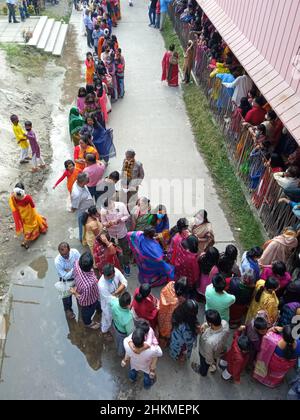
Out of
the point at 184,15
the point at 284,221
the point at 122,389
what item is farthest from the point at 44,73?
the point at 122,389

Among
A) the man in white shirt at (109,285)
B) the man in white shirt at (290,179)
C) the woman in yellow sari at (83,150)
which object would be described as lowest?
the man in white shirt at (109,285)

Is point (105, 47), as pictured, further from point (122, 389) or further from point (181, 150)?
point (122, 389)

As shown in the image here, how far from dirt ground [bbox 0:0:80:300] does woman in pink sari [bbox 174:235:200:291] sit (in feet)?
9.09

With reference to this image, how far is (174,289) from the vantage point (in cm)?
450

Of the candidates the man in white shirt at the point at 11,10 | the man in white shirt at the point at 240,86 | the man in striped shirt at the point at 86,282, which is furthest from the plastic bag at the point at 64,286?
the man in white shirt at the point at 11,10

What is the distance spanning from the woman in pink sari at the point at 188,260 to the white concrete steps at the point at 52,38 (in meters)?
11.6

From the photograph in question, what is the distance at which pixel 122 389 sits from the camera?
4.64m

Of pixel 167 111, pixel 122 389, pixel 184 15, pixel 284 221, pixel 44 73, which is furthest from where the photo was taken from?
pixel 184 15

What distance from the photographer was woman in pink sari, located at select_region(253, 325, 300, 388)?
3996mm

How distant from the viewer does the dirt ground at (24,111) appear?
6676mm

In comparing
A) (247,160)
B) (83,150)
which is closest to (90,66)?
(83,150)

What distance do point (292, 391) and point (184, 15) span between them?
45.5ft

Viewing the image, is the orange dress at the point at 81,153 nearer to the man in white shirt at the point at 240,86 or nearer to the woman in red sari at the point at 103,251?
the woman in red sari at the point at 103,251

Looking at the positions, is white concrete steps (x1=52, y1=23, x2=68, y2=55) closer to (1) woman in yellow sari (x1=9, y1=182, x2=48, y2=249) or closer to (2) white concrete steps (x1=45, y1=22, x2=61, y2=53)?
(2) white concrete steps (x1=45, y1=22, x2=61, y2=53)
